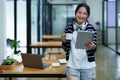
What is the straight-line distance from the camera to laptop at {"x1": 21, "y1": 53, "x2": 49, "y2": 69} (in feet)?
10.8

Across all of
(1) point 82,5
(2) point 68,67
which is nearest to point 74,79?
(2) point 68,67

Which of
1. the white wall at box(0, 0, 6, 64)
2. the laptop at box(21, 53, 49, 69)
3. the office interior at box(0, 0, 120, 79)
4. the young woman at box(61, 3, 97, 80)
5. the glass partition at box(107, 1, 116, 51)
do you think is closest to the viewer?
the young woman at box(61, 3, 97, 80)

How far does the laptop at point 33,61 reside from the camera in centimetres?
329

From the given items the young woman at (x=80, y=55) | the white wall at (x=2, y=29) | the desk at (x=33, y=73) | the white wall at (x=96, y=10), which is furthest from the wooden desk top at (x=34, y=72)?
the white wall at (x=96, y=10)

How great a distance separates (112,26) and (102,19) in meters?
2.59

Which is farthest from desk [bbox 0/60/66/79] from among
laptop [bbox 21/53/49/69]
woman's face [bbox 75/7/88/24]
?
woman's face [bbox 75/7/88/24]

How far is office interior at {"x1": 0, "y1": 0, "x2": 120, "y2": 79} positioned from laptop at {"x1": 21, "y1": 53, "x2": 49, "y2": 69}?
1211 mm

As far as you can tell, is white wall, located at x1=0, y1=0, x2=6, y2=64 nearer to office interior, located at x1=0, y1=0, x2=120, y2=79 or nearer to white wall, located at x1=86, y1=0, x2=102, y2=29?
office interior, located at x1=0, y1=0, x2=120, y2=79

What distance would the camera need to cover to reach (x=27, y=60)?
3.46 meters

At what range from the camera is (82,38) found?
2.69 metres

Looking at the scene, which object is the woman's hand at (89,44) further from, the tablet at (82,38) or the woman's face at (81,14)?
the woman's face at (81,14)

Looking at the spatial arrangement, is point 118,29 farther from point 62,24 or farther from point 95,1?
point 62,24

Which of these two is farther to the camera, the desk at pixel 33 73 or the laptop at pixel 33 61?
the laptop at pixel 33 61

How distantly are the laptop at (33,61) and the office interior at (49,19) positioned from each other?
1.21m
